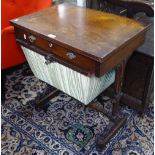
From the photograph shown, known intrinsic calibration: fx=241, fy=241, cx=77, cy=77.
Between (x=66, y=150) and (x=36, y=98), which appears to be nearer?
(x=66, y=150)

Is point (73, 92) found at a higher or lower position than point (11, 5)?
lower

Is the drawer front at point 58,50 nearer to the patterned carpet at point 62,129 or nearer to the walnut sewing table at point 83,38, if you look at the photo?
the walnut sewing table at point 83,38

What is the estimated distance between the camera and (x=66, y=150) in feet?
5.00

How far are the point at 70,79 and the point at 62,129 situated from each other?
459mm

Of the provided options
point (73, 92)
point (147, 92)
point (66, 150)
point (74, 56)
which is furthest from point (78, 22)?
point (66, 150)

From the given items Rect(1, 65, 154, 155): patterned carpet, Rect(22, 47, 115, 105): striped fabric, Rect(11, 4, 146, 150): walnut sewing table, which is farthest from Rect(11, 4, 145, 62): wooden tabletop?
Rect(1, 65, 154, 155): patterned carpet

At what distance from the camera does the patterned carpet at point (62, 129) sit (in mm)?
1535

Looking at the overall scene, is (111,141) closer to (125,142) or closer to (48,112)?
(125,142)

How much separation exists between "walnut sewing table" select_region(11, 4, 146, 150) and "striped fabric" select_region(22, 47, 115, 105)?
0.23ft

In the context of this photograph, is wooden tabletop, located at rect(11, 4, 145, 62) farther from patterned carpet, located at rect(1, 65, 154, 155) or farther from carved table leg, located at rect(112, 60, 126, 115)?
patterned carpet, located at rect(1, 65, 154, 155)

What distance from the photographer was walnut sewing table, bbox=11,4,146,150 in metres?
1.15

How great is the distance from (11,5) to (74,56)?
985 millimetres

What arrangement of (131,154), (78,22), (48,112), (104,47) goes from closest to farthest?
(104,47) < (78,22) < (131,154) < (48,112)

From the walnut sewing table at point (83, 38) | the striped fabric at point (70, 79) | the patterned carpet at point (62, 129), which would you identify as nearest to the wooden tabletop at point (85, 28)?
the walnut sewing table at point (83, 38)
